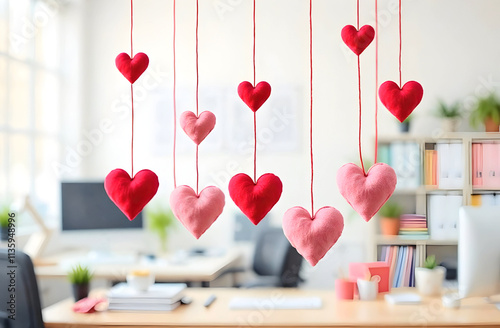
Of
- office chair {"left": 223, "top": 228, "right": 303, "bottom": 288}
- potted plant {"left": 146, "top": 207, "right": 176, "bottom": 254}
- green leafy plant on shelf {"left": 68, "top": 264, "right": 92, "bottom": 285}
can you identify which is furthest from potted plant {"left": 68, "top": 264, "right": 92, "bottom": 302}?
potted plant {"left": 146, "top": 207, "right": 176, "bottom": 254}

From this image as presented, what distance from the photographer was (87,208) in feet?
12.1

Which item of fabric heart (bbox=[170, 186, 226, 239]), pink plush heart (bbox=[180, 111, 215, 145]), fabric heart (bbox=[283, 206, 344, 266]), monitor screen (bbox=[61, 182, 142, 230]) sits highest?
pink plush heart (bbox=[180, 111, 215, 145])

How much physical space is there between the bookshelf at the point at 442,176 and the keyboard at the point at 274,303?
5.61ft

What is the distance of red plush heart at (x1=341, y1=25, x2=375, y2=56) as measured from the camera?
1005 mm

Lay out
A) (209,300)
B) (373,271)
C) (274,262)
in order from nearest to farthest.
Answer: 1. (209,300)
2. (373,271)
3. (274,262)

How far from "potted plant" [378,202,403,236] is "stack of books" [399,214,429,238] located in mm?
49

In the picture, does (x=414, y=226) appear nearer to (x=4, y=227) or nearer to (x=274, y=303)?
(x=274, y=303)

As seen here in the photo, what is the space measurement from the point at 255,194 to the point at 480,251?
5.03 feet

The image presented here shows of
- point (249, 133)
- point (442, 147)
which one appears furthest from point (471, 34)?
point (249, 133)

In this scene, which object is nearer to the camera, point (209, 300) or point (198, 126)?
point (198, 126)

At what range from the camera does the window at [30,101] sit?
3.62m

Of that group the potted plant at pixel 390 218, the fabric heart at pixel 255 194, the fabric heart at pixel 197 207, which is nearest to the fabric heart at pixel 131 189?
the fabric heart at pixel 197 207

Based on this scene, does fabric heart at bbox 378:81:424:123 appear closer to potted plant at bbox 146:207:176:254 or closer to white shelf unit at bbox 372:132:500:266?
white shelf unit at bbox 372:132:500:266

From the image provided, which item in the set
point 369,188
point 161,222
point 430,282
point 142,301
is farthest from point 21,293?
point 161,222
